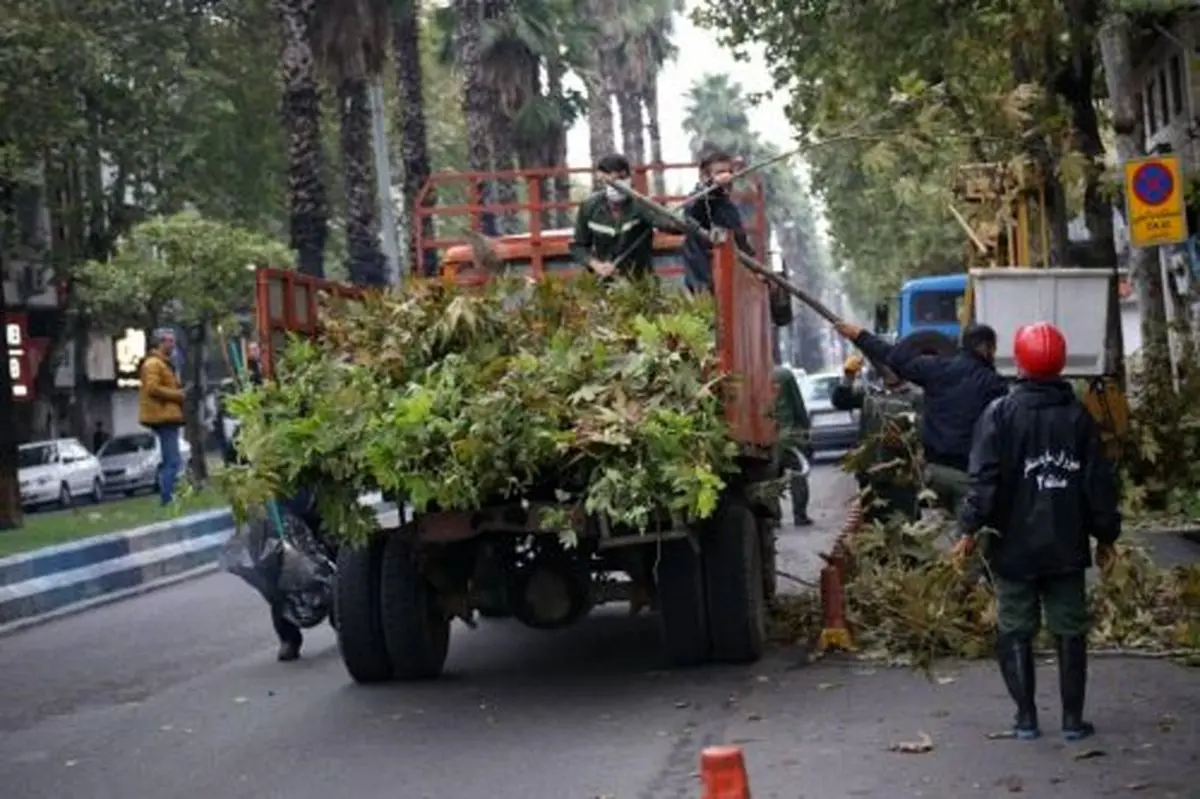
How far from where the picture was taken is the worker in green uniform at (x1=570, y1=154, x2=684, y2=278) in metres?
11.9

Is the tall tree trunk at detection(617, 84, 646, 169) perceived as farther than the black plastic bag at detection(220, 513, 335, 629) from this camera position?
Yes

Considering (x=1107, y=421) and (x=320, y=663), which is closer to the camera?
(x=320, y=663)

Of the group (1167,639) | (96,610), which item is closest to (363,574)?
(1167,639)

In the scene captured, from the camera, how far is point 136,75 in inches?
1510

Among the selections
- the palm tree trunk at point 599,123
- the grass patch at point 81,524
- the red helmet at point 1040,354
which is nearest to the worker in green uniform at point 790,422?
the red helmet at point 1040,354

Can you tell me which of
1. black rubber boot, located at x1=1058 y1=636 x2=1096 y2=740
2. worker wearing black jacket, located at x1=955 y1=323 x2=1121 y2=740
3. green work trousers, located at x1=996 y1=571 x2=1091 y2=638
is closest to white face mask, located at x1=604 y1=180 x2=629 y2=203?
worker wearing black jacket, located at x1=955 y1=323 x2=1121 y2=740

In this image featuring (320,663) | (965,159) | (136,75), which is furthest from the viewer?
(136,75)

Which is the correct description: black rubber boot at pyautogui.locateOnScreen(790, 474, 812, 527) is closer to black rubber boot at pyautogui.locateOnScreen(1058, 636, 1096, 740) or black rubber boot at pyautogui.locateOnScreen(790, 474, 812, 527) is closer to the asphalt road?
the asphalt road

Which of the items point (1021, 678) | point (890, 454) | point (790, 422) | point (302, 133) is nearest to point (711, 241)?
point (1021, 678)

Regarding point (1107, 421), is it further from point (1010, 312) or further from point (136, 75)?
point (136, 75)

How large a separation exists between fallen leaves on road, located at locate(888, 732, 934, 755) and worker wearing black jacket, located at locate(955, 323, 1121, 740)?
0.44m

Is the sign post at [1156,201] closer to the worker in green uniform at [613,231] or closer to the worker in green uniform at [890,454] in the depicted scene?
the worker in green uniform at [890,454]

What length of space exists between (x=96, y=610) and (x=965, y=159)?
946cm

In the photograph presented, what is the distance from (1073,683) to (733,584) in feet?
8.20
